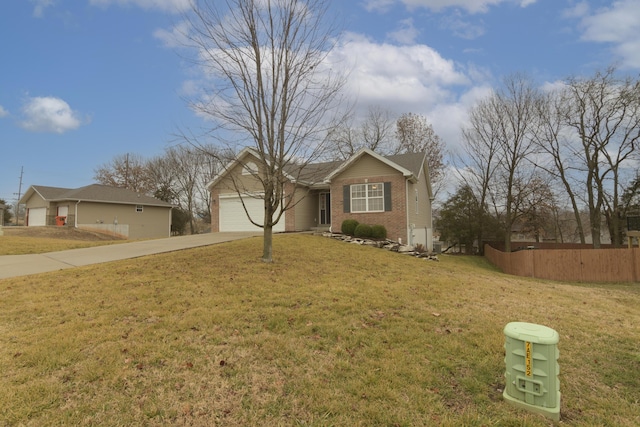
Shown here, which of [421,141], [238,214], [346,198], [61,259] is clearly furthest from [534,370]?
[421,141]

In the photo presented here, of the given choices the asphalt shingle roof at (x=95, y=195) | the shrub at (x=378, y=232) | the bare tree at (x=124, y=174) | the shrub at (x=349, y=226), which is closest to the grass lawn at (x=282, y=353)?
the shrub at (x=378, y=232)

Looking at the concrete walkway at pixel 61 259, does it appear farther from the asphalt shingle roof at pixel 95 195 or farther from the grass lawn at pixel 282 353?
the asphalt shingle roof at pixel 95 195

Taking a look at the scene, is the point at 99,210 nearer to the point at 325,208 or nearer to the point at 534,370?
the point at 325,208

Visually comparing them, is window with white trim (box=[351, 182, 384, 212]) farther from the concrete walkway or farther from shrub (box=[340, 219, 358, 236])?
the concrete walkway

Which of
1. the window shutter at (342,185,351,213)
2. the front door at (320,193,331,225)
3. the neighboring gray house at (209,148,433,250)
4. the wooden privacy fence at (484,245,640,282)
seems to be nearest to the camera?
the wooden privacy fence at (484,245,640,282)

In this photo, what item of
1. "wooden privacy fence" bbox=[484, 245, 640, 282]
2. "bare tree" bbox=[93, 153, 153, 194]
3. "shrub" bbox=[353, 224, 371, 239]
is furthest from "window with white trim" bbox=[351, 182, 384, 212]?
"bare tree" bbox=[93, 153, 153, 194]

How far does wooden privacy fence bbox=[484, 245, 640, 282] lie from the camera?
12.9 metres

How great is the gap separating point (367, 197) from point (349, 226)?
6.08 ft

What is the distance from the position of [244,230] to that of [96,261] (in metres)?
9.56

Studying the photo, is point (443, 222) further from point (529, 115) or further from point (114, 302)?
point (114, 302)

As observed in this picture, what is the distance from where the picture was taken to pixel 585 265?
1327cm

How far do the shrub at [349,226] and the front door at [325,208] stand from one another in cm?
330

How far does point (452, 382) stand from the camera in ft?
10.5

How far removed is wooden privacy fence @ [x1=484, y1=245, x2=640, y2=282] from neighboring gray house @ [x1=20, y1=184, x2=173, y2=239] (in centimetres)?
2695
